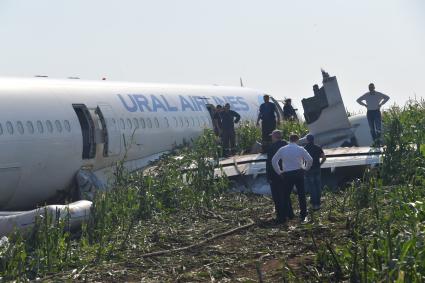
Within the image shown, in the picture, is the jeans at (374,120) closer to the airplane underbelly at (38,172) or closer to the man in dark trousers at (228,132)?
the man in dark trousers at (228,132)

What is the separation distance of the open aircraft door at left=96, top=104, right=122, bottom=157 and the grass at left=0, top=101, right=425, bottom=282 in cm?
150

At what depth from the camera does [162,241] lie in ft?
48.2

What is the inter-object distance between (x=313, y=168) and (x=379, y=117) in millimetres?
6714

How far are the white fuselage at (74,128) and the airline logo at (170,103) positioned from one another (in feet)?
0.12

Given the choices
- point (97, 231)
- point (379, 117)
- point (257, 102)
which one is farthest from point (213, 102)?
point (97, 231)

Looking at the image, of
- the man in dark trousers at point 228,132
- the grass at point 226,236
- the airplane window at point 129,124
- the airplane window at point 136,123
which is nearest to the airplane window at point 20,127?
the grass at point 226,236

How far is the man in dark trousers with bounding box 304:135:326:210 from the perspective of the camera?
1775 cm

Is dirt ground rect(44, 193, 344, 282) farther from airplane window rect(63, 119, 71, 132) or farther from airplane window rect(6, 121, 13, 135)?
airplane window rect(63, 119, 71, 132)

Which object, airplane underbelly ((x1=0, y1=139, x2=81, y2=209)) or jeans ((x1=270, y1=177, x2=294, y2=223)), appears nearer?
jeans ((x1=270, y1=177, x2=294, y2=223))

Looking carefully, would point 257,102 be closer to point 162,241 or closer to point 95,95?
point 95,95

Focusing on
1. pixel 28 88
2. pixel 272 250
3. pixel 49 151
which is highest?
pixel 28 88

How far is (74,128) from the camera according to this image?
70.0ft

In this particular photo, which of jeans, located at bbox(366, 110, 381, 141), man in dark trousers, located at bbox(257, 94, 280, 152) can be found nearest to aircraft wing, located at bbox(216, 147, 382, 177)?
jeans, located at bbox(366, 110, 381, 141)

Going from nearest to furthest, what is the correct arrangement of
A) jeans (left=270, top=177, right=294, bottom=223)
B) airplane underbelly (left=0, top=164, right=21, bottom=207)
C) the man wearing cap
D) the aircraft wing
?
jeans (left=270, top=177, right=294, bottom=223)
airplane underbelly (left=0, top=164, right=21, bottom=207)
the aircraft wing
the man wearing cap
